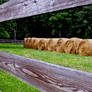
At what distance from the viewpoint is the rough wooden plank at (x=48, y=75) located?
1.11m

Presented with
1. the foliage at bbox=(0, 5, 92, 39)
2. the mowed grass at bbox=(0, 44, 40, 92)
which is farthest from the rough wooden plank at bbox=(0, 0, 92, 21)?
the foliage at bbox=(0, 5, 92, 39)

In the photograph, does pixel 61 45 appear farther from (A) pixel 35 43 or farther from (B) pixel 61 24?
(B) pixel 61 24

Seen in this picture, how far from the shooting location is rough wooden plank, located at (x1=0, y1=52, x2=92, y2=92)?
3.63 feet

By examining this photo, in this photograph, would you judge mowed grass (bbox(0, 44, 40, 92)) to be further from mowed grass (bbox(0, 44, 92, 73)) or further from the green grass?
mowed grass (bbox(0, 44, 92, 73))

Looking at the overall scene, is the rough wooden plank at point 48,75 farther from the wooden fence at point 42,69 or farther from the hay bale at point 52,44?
the hay bale at point 52,44

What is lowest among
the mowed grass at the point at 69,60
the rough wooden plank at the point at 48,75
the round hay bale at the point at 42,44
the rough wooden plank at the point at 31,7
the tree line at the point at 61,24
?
the mowed grass at the point at 69,60

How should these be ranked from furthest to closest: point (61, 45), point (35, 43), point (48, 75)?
point (35, 43), point (61, 45), point (48, 75)

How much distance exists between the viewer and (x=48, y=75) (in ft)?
4.66

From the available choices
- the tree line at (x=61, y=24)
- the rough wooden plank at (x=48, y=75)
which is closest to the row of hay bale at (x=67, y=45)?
the rough wooden plank at (x=48, y=75)

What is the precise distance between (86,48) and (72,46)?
1.64 meters

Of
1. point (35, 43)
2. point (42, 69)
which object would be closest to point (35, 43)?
point (35, 43)

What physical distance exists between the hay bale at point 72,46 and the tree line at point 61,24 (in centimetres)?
1438

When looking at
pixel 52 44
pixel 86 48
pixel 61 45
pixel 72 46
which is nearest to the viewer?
pixel 86 48

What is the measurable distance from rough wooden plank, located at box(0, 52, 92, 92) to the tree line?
79.1 ft
